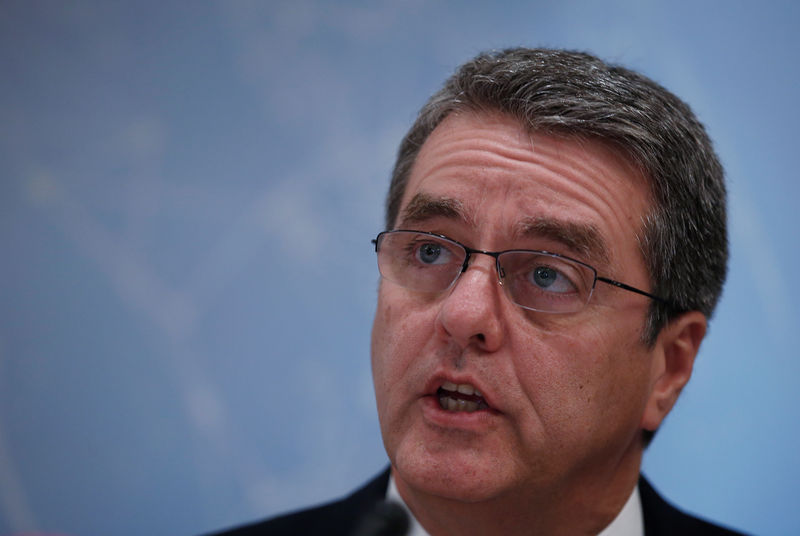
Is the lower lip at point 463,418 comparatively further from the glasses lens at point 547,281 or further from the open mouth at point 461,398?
the glasses lens at point 547,281

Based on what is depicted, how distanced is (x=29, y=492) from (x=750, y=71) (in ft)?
8.11

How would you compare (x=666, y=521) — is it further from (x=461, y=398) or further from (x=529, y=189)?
(x=529, y=189)

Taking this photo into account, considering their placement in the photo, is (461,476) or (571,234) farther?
(571,234)

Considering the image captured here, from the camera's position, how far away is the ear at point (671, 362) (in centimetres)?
168

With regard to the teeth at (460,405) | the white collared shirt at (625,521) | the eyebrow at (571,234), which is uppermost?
the eyebrow at (571,234)

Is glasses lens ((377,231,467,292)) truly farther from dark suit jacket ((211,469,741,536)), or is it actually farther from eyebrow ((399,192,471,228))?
dark suit jacket ((211,469,741,536))

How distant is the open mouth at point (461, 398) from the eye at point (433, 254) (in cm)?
28

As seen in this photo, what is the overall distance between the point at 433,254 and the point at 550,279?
0.26 m

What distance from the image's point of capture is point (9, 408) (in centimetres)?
237

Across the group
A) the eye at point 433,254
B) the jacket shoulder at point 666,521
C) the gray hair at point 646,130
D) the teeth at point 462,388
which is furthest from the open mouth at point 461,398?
the jacket shoulder at point 666,521

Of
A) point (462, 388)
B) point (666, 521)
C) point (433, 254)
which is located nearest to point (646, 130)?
point (433, 254)

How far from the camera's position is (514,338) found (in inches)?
56.8

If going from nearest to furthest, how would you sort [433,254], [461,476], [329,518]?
[461,476] < [433,254] < [329,518]

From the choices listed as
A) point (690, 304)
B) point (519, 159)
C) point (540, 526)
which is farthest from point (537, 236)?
point (540, 526)
